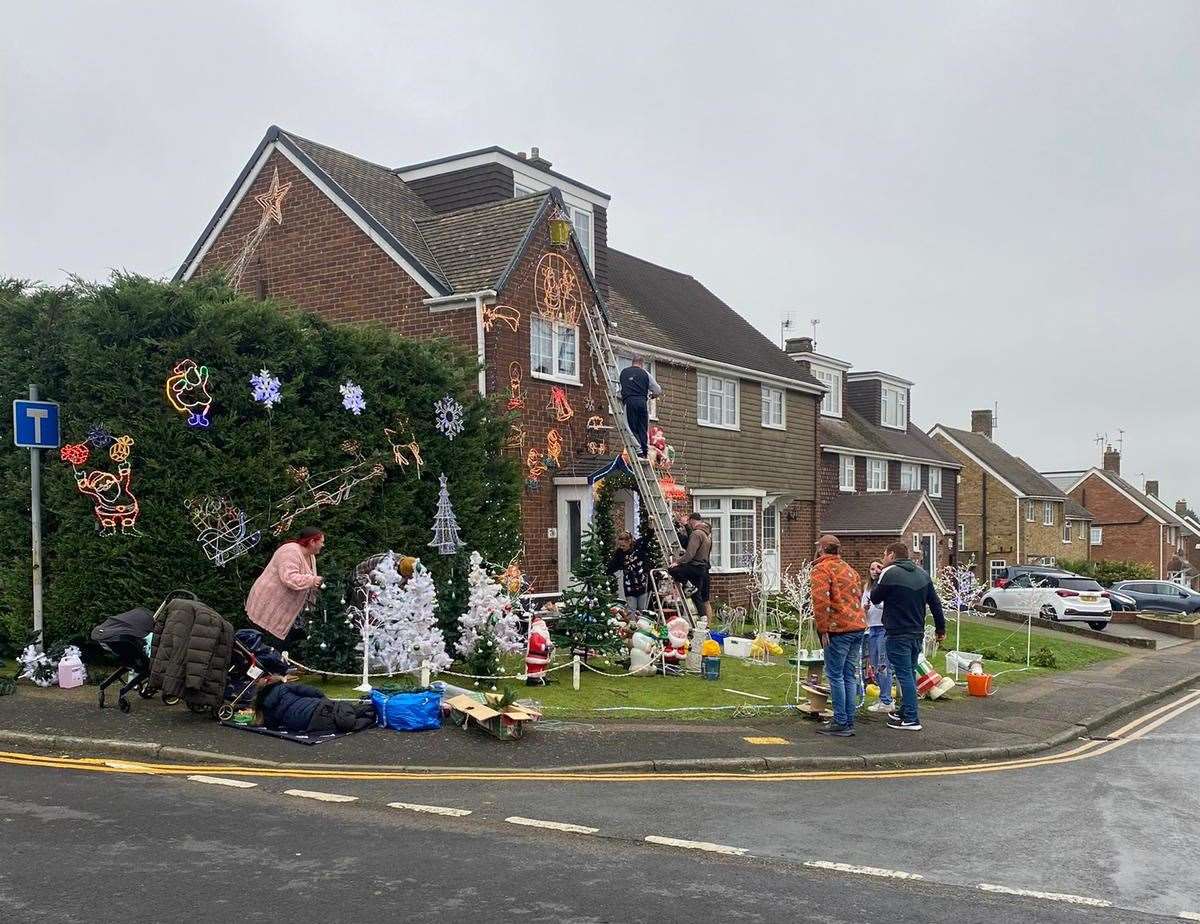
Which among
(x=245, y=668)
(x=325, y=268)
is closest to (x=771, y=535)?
(x=325, y=268)

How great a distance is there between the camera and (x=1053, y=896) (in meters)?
6.09

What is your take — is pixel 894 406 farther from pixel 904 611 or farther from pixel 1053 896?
pixel 1053 896

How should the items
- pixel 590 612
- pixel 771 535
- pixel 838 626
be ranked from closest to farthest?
1. pixel 838 626
2. pixel 590 612
3. pixel 771 535

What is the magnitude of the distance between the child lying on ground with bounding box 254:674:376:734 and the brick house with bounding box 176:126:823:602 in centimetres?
757

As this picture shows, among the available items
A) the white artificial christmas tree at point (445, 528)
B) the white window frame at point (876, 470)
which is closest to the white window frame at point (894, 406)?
the white window frame at point (876, 470)

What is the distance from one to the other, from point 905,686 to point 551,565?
360 inches

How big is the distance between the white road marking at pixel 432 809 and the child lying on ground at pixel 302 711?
232cm

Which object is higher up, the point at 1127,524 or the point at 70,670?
the point at 1127,524

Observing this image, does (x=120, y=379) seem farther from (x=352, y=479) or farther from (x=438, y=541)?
(x=438, y=541)

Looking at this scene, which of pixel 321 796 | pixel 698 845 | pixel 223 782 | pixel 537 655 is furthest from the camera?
pixel 537 655

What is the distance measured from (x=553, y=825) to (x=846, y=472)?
31.6 metres

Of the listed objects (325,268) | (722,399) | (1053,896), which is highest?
(325,268)

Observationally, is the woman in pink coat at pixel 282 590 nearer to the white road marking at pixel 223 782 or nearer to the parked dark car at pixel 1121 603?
the white road marking at pixel 223 782

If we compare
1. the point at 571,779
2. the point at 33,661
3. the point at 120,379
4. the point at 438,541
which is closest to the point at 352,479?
the point at 438,541
